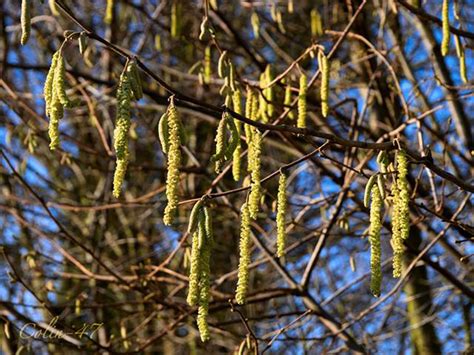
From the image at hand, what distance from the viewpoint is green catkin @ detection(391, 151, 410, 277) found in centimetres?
182

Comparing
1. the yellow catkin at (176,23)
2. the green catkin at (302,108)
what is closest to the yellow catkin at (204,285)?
the green catkin at (302,108)

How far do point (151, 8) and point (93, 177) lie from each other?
7.84 feet

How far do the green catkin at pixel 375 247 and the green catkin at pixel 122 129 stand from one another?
659 millimetres

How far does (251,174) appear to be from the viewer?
2.04 meters

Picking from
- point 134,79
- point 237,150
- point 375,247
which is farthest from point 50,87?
point 375,247

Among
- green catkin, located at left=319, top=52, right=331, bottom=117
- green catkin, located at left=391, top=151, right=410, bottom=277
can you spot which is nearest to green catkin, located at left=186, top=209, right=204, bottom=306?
green catkin, located at left=391, top=151, right=410, bottom=277

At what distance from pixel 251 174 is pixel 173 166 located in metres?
0.35

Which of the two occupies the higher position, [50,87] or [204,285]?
[50,87]

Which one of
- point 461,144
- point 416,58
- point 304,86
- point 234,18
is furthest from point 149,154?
point 304,86

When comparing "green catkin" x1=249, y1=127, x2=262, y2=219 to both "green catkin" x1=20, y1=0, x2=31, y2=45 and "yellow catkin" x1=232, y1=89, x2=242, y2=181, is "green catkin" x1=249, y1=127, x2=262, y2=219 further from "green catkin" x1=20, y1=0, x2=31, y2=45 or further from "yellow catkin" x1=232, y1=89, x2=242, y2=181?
"green catkin" x1=20, y1=0, x2=31, y2=45

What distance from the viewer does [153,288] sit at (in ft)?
12.8

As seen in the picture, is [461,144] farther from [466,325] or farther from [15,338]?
[15,338]

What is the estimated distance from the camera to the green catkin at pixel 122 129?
169 cm

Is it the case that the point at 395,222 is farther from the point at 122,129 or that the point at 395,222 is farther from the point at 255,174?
the point at 122,129
